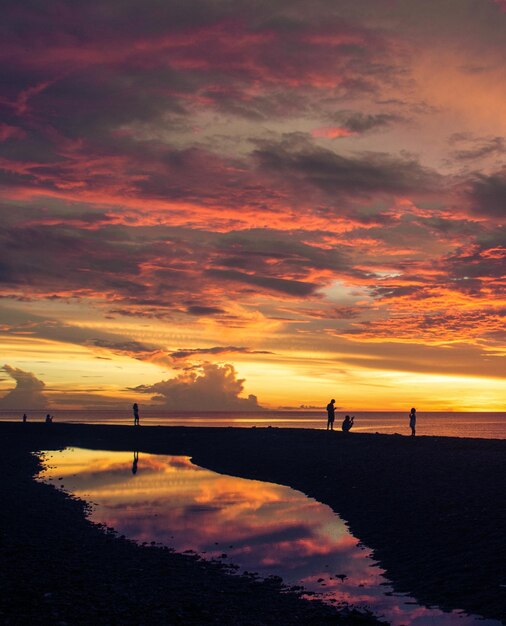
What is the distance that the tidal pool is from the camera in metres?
17.1

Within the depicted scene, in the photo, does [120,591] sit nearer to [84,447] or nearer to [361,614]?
[361,614]

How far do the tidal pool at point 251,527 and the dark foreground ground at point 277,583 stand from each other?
0.78 metres

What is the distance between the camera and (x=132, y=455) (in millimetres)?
62938

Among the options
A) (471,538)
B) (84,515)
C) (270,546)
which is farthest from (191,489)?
(471,538)

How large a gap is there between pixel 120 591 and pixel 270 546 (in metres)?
8.25

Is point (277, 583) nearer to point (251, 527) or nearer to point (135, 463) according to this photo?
point (251, 527)

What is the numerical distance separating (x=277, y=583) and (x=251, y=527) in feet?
29.3

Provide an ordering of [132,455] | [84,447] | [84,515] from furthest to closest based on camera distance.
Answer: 1. [84,447]
2. [132,455]
3. [84,515]

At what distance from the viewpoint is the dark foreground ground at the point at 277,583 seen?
14500 millimetres

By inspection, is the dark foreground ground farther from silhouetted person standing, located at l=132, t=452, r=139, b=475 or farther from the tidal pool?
silhouetted person standing, located at l=132, t=452, r=139, b=475

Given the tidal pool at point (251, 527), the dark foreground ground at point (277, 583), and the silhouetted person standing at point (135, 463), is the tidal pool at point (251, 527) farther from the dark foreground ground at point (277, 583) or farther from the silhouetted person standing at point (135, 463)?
the silhouetted person standing at point (135, 463)

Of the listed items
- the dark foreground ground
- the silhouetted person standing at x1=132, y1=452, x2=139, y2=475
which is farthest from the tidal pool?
the silhouetted person standing at x1=132, y1=452, x2=139, y2=475

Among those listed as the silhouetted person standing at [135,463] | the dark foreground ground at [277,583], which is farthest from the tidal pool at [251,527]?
the silhouetted person standing at [135,463]

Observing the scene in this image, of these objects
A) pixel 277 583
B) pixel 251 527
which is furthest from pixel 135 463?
pixel 277 583
